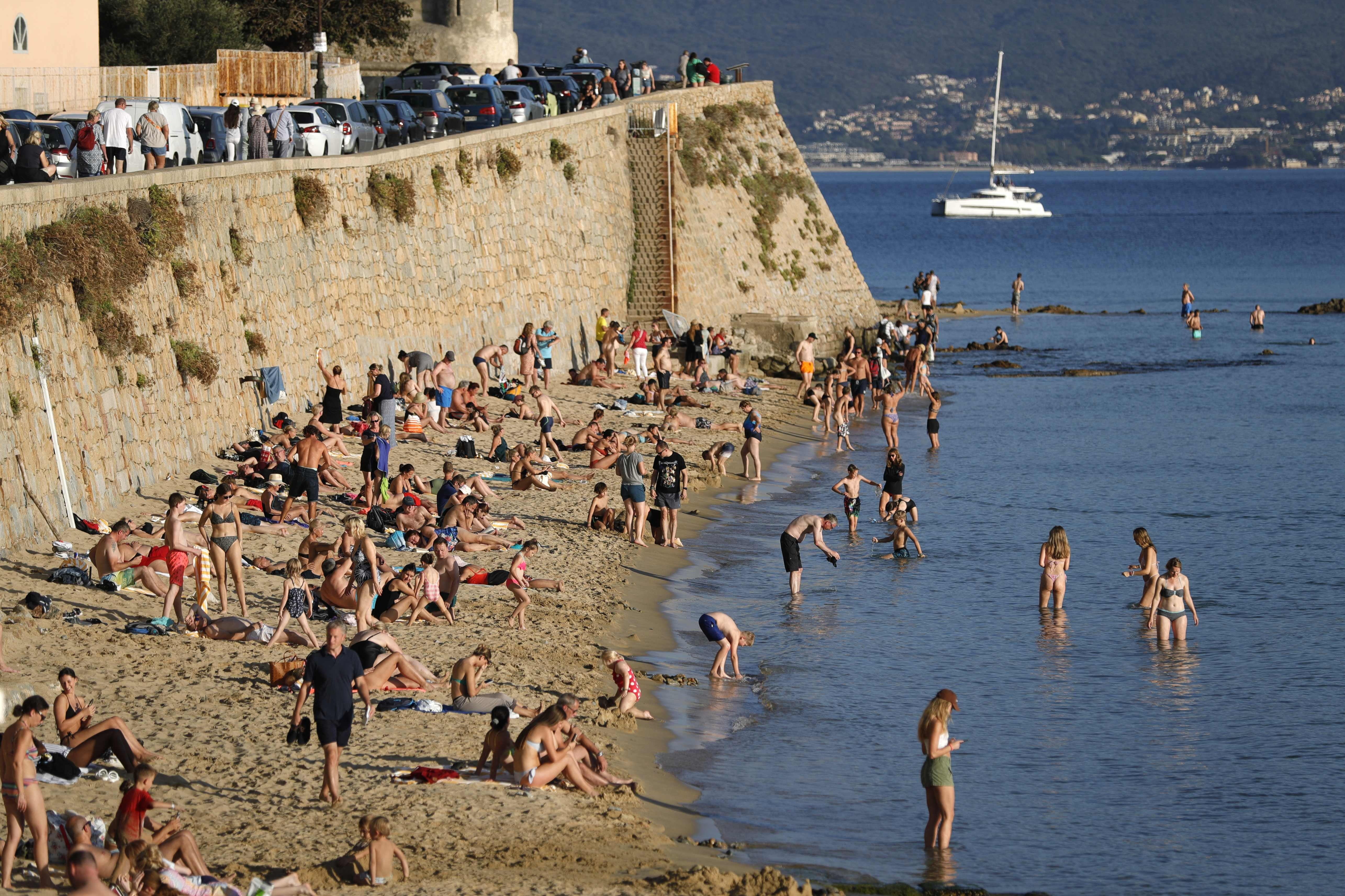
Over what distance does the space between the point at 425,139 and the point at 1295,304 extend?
49.2 metres

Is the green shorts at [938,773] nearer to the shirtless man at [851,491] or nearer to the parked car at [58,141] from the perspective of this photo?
the shirtless man at [851,491]

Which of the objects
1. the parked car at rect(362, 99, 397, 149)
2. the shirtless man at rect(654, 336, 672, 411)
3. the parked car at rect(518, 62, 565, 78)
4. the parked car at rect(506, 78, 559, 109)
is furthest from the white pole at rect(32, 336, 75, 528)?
the parked car at rect(518, 62, 565, 78)

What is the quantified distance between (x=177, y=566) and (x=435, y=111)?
2131 cm

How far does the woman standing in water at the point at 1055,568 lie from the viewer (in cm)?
2092

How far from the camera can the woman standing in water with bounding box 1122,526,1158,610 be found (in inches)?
801

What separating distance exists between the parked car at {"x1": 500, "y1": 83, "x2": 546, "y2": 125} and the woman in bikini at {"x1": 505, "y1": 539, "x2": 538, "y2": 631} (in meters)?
21.3

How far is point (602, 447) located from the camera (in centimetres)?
2733

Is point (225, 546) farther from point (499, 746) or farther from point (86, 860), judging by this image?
point (86, 860)

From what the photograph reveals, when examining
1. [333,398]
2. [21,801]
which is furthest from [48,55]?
[21,801]

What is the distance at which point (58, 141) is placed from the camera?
24.4 metres

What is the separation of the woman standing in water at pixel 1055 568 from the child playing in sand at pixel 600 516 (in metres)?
5.93

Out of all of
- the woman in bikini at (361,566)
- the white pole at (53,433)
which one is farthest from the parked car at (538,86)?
the woman in bikini at (361,566)

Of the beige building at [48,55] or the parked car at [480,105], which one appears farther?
the parked car at [480,105]

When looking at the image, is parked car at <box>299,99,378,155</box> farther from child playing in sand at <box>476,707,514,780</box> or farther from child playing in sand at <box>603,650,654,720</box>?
child playing in sand at <box>476,707,514,780</box>
